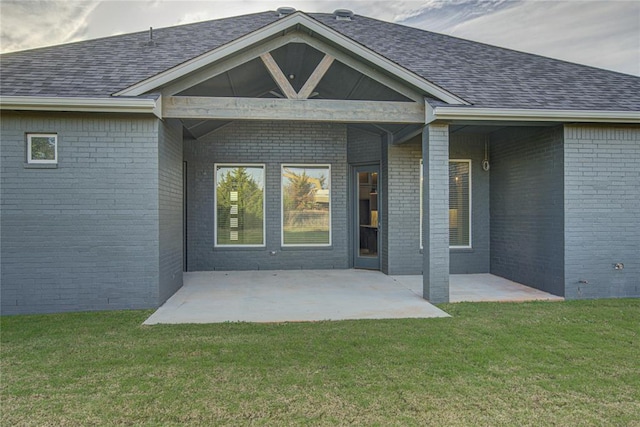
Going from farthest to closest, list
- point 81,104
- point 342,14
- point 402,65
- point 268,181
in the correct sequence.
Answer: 1. point 342,14
2. point 268,181
3. point 402,65
4. point 81,104

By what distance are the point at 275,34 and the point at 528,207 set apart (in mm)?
5673

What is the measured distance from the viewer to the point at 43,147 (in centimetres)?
563

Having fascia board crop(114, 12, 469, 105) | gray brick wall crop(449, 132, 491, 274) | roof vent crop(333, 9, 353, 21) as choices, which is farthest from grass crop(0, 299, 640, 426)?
roof vent crop(333, 9, 353, 21)

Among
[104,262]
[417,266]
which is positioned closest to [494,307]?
[417,266]

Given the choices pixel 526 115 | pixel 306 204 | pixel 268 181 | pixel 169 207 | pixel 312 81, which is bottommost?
pixel 169 207

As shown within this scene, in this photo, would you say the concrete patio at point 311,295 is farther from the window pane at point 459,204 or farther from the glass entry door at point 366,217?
the window pane at point 459,204

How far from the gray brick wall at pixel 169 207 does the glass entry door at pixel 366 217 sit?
426cm

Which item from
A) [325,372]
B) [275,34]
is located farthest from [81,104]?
[325,372]

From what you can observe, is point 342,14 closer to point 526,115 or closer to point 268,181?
point 268,181

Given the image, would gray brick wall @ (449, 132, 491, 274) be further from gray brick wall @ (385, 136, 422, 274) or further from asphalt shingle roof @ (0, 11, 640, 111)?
asphalt shingle roof @ (0, 11, 640, 111)

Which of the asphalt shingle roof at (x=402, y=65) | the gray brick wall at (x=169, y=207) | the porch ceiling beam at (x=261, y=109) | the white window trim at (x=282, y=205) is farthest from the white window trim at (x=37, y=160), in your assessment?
the white window trim at (x=282, y=205)

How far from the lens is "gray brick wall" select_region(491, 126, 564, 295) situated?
261 inches

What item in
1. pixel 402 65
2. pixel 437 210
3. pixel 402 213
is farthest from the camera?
pixel 402 213

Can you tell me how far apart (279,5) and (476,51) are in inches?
215
